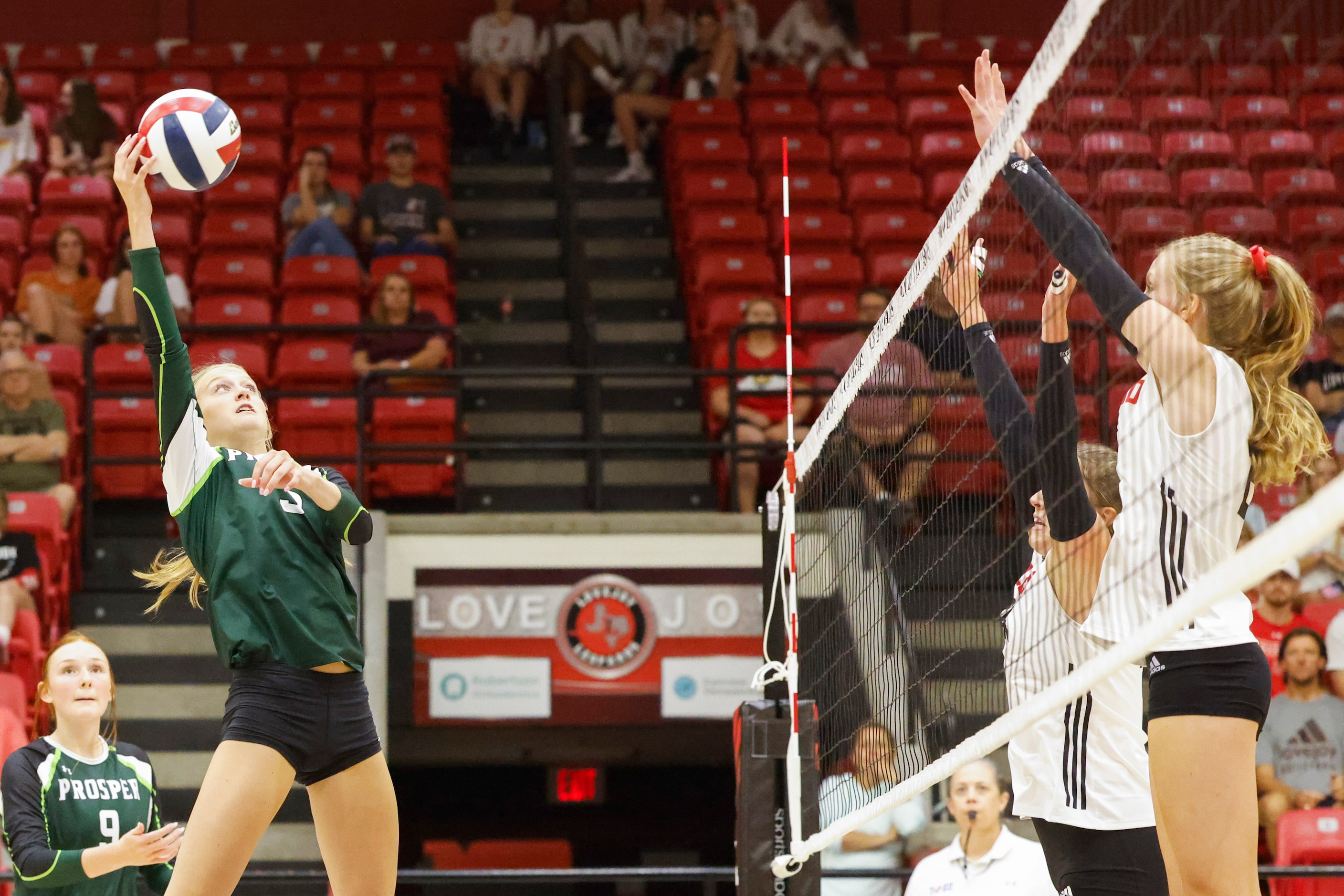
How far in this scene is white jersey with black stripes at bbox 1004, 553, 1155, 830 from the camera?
3.31 metres

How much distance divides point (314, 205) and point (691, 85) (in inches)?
129

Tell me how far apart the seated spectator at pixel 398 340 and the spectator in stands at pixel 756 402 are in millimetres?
1653

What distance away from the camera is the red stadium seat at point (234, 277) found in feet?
32.3

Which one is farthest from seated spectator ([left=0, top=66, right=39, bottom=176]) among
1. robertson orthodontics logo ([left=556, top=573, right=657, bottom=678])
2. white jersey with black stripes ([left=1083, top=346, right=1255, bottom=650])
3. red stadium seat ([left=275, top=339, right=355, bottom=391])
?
white jersey with black stripes ([left=1083, top=346, right=1255, bottom=650])

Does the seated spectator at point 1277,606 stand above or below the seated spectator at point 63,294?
below

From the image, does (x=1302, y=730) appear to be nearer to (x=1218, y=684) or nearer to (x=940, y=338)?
(x=940, y=338)

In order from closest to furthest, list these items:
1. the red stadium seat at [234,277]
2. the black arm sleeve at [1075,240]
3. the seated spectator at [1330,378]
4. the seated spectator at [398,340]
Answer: the black arm sleeve at [1075,240], the seated spectator at [1330,378], the seated spectator at [398,340], the red stadium seat at [234,277]

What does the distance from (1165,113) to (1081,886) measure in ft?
5.28

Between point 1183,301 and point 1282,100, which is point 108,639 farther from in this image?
point 1282,100

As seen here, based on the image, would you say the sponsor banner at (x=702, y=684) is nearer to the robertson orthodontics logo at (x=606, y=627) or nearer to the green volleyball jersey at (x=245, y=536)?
the robertson orthodontics logo at (x=606, y=627)

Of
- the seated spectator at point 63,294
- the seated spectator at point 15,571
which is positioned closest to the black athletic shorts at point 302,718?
the seated spectator at point 15,571

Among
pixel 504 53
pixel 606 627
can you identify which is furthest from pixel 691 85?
pixel 606 627

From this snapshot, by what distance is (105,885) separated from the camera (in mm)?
4281

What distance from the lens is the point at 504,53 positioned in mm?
12562
